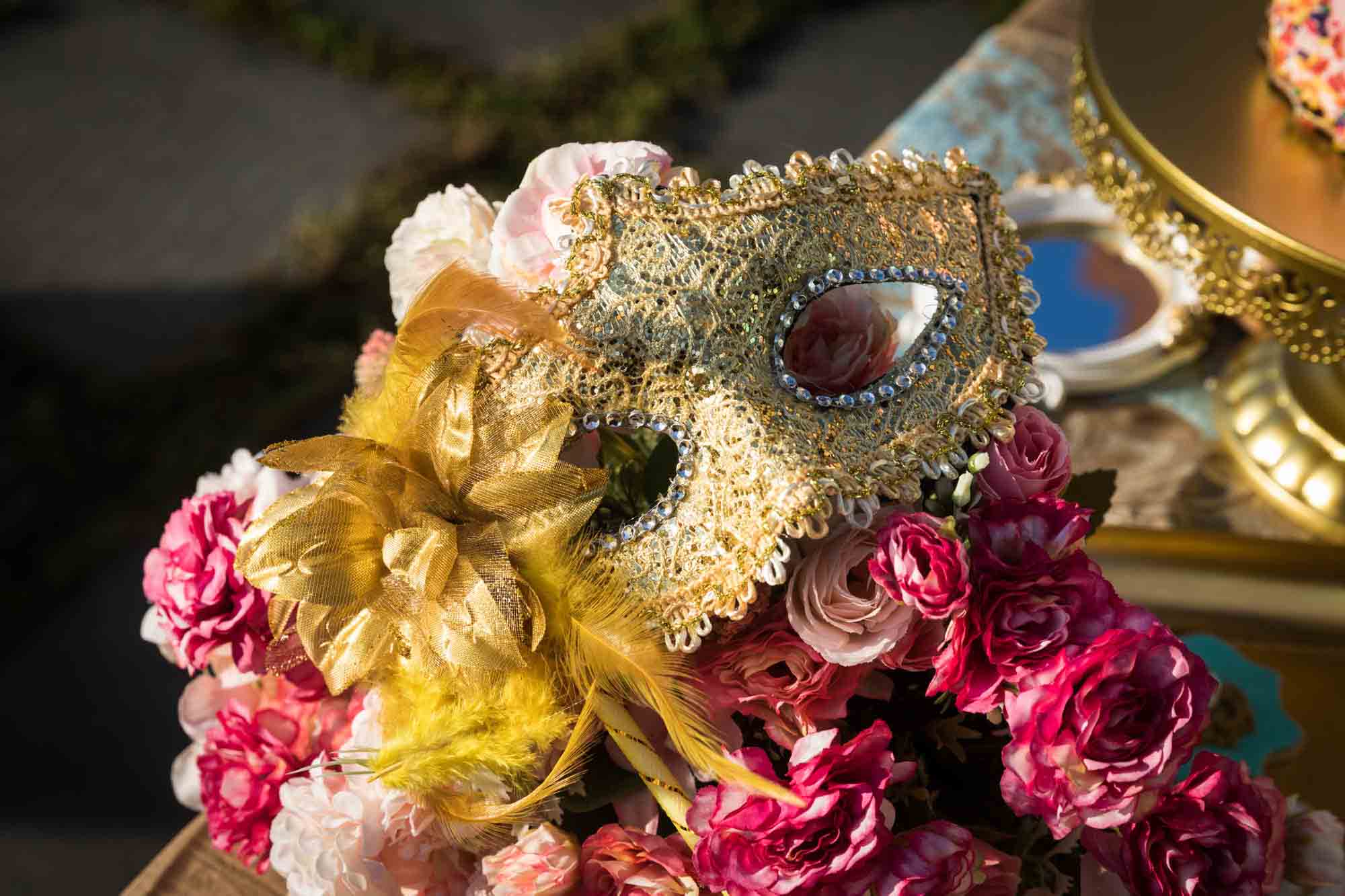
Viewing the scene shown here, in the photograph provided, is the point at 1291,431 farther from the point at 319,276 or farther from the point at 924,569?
the point at 319,276

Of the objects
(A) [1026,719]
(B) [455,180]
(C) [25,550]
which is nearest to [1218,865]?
(A) [1026,719]

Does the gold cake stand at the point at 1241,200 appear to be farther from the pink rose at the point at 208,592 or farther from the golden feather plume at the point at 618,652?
the pink rose at the point at 208,592

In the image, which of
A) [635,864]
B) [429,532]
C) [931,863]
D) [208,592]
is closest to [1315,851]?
[931,863]

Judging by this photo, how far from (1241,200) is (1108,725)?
439 mm

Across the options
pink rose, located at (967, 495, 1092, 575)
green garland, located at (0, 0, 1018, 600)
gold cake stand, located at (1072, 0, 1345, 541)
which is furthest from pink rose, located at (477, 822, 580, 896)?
green garland, located at (0, 0, 1018, 600)

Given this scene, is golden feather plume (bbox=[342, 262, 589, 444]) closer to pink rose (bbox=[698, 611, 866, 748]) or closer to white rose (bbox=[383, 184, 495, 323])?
white rose (bbox=[383, 184, 495, 323])

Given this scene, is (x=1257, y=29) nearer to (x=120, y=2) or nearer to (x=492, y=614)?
(x=492, y=614)

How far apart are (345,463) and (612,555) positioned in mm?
130

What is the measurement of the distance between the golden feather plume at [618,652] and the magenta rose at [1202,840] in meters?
0.19

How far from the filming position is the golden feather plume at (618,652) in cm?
47

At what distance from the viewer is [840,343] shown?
533 mm

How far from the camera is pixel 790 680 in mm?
484

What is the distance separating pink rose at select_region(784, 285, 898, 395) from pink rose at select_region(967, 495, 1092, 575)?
0.32 ft

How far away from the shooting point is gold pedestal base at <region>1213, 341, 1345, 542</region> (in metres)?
0.87
